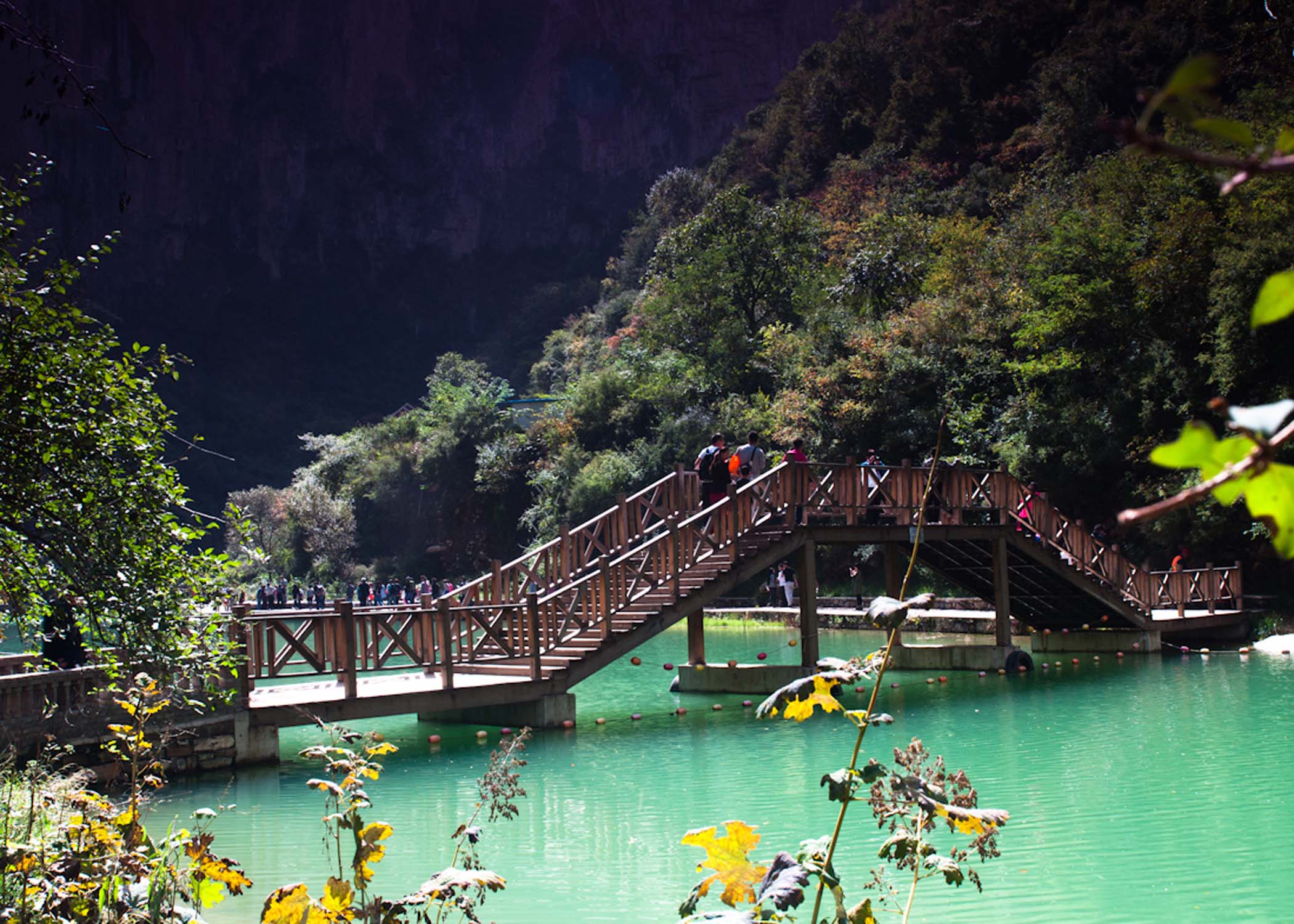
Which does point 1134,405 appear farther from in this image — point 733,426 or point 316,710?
point 316,710

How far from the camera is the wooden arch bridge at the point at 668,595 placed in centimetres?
1357

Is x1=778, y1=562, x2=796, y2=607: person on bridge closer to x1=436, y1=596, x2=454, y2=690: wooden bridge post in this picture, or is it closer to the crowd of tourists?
the crowd of tourists

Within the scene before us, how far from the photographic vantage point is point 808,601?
18.2 metres

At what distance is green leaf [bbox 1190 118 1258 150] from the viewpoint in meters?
0.90

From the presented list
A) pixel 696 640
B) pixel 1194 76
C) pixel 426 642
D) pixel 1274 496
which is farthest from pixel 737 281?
pixel 1194 76

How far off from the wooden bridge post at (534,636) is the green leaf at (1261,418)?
14.2 metres

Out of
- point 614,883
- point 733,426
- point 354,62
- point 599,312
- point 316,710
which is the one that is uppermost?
point 354,62

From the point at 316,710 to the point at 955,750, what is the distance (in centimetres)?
686

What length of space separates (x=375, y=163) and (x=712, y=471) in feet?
288

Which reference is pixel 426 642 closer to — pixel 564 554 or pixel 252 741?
pixel 252 741

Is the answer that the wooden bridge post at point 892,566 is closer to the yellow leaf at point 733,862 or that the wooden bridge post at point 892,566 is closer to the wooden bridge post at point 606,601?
the wooden bridge post at point 606,601

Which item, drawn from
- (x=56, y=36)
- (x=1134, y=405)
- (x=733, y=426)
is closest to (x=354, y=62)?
(x=733, y=426)

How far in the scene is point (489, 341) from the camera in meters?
94.9

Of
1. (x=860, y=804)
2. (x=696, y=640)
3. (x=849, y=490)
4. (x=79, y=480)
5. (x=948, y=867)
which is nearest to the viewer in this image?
(x=948, y=867)
